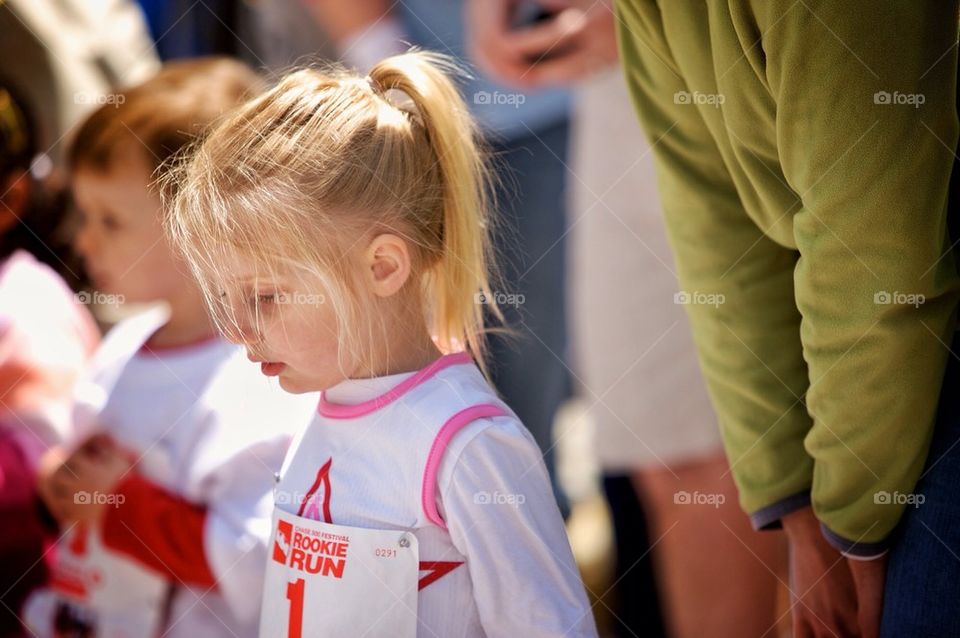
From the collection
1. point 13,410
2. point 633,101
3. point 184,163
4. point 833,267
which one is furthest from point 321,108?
point 13,410

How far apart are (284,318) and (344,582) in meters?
0.31

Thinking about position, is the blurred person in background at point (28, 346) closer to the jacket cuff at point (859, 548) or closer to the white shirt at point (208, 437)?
the white shirt at point (208, 437)

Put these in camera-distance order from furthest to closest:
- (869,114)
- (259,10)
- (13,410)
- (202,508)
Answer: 1. (259,10)
2. (13,410)
3. (202,508)
4. (869,114)

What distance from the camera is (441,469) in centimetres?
Result: 114

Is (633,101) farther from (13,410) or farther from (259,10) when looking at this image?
(259,10)

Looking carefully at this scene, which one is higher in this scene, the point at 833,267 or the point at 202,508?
the point at 833,267

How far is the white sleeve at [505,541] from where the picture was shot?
3.71ft

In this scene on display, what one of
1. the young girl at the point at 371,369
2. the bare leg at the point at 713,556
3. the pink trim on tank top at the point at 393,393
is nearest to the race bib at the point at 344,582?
the young girl at the point at 371,369

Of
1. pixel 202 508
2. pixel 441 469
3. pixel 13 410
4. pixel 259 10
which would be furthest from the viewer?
pixel 259 10

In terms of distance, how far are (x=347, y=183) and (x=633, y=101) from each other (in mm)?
389

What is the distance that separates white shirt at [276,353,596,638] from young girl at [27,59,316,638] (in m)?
0.25

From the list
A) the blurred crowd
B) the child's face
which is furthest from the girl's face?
the child's face

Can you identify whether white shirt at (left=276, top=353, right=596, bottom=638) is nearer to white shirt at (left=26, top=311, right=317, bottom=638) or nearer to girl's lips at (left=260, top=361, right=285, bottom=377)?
girl's lips at (left=260, top=361, right=285, bottom=377)

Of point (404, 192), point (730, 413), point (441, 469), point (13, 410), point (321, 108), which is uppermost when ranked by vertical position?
point (321, 108)
